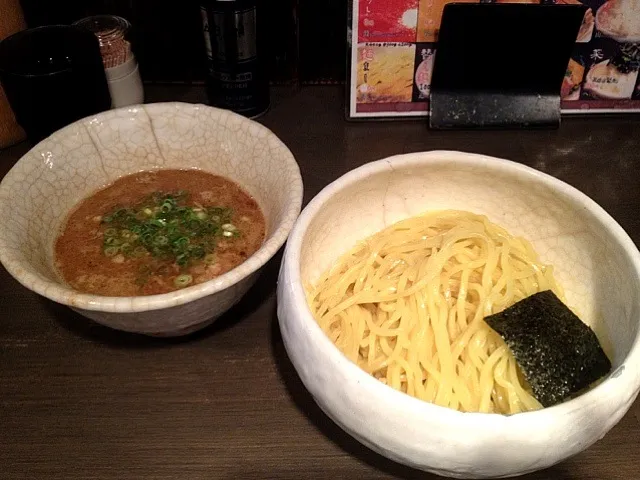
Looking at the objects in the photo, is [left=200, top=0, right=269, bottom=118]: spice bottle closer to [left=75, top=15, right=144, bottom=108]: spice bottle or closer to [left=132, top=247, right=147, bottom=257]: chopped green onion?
[left=75, top=15, right=144, bottom=108]: spice bottle

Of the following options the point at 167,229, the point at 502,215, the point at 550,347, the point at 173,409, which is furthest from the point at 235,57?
the point at 550,347

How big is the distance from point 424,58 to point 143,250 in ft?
3.00

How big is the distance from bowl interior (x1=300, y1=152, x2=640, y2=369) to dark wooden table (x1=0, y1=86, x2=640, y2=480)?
0.21 metres

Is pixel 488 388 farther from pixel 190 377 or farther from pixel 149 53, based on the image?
pixel 149 53

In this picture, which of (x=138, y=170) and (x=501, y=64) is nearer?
(x=138, y=170)

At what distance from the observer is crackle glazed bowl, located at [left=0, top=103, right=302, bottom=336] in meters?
0.99

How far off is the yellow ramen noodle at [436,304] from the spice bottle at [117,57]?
3.02ft

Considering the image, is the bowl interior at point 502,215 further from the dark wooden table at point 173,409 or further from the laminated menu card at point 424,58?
the laminated menu card at point 424,58

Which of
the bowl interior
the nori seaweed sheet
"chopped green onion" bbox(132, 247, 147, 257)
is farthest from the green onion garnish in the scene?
the nori seaweed sheet

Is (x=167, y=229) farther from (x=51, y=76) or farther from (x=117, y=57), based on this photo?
(x=117, y=57)

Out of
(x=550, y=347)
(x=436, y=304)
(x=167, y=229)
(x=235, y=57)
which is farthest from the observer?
(x=235, y=57)

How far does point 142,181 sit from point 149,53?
2.09ft

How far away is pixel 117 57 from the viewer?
166cm

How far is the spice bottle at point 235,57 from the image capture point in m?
1.52
